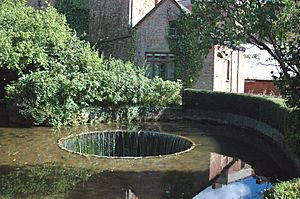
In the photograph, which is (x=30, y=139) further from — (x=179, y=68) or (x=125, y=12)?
(x=125, y=12)

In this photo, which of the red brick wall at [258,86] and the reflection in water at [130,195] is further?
the red brick wall at [258,86]

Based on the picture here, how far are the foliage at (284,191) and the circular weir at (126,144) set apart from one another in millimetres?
9564

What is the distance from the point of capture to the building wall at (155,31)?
28.3 meters

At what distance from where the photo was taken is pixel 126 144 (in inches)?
721

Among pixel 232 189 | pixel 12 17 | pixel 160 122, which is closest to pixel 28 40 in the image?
pixel 12 17

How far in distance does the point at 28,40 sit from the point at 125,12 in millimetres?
10359

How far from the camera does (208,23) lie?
34.0 ft

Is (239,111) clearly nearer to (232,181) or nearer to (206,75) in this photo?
(206,75)

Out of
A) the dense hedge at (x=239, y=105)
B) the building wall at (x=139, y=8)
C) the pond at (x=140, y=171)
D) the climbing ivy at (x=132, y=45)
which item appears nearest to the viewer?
the pond at (x=140, y=171)

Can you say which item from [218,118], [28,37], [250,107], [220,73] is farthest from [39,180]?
[220,73]

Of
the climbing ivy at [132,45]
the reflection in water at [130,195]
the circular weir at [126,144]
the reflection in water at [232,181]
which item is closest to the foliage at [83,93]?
the circular weir at [126,144]

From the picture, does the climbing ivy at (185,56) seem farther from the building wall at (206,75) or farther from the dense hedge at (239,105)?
the dense hedge at (239,105)

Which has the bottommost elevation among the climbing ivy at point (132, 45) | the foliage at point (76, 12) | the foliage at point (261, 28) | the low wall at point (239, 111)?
the low wall at point (239, 111)

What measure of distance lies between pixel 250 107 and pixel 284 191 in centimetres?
1539
